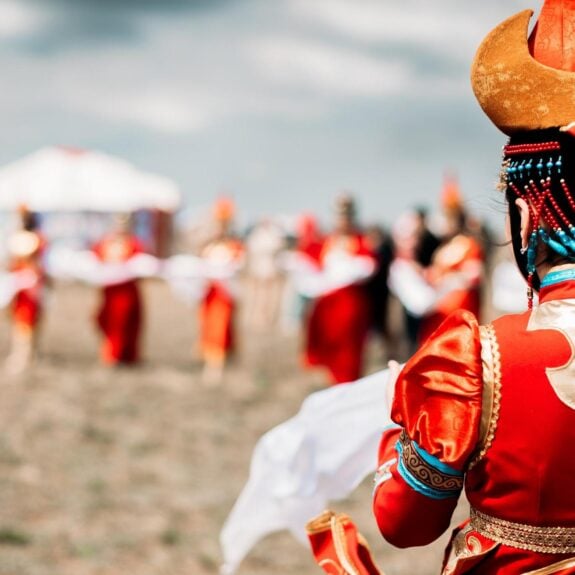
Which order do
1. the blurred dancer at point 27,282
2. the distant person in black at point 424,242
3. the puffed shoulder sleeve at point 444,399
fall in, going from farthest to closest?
the distant person in black at point 424,242
the blurred dancer at point 27,282
the puffed shoulder sleeve at point 444,399

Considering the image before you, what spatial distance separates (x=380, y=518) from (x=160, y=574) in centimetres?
276

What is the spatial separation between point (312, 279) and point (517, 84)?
7.18 meters

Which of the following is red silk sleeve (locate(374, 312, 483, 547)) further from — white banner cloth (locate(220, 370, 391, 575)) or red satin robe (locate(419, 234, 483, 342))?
red satin robe (locate(419, 234, 483, 342))

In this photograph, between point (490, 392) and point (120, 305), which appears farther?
point (120, 305)

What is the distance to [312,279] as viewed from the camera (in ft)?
28.5

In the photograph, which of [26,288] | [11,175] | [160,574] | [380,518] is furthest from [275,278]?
[380,518]

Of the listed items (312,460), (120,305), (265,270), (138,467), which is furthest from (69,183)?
(312,460)

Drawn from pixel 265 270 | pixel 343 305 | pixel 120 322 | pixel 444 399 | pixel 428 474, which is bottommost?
pixel 265 270

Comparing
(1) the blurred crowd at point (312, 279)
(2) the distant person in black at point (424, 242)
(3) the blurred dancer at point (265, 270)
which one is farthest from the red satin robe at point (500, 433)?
(3) the blurred dancer at point (265, 270)

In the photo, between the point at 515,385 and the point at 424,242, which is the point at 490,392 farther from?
the point at 424,242

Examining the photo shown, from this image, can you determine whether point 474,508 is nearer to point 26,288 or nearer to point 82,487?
point 82,487

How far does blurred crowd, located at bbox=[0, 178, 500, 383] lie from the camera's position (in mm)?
8523

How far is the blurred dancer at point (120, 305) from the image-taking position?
31.9ft

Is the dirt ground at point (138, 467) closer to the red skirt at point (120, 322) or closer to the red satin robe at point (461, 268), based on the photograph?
the red skirt at point (120, 322)
